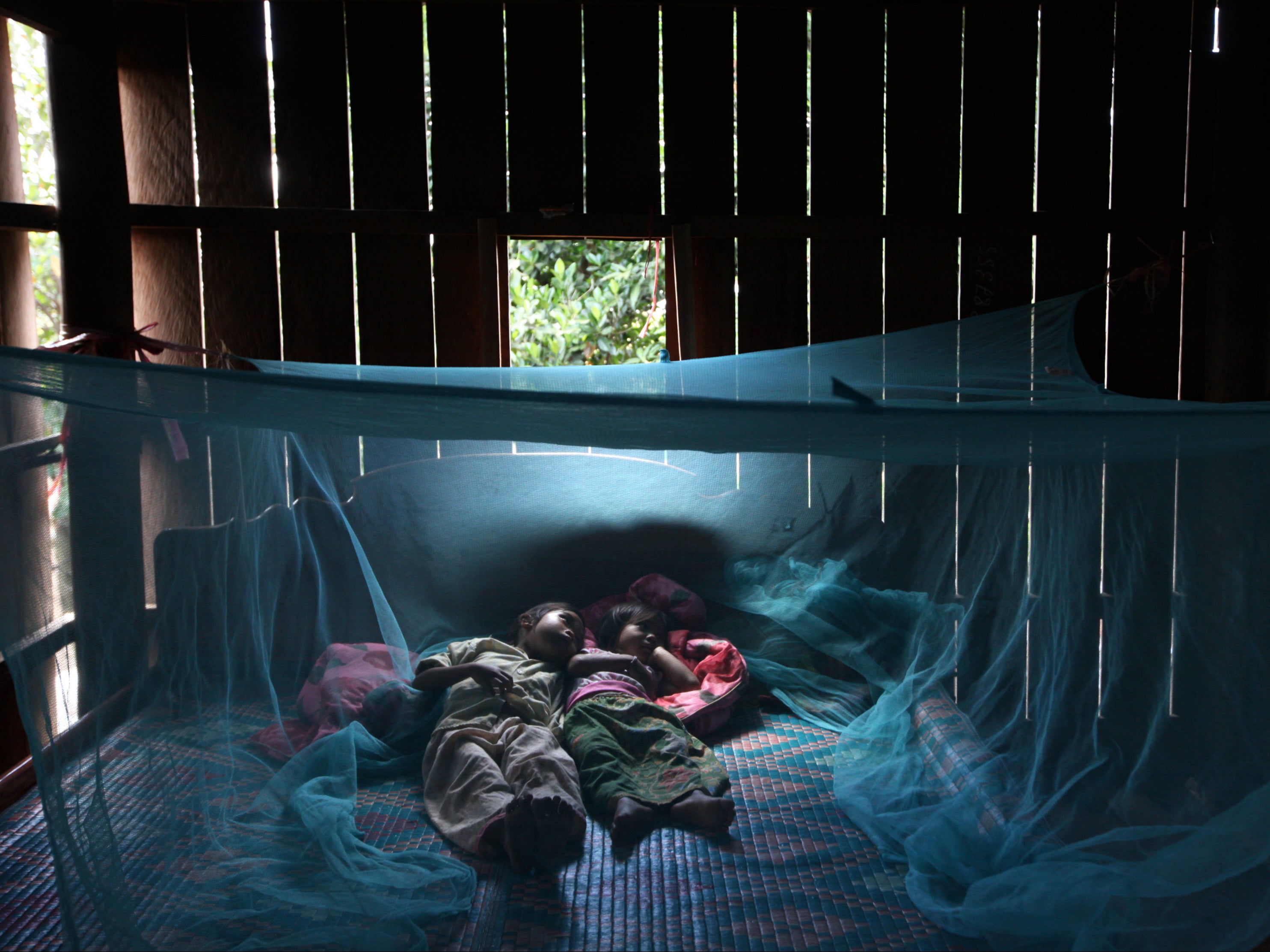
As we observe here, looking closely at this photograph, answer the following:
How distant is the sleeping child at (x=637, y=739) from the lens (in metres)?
1.62

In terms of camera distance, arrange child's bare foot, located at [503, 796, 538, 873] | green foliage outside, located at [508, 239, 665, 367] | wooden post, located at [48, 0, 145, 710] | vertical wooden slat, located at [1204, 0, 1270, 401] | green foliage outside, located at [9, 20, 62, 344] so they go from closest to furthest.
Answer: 1. child's bare foot, located at [503, 796, 538, 873]
2. wooden post, located at [48, 0, 145, 710]
3. vertical wooden slat, located at [1204, 0, 1270, 401]
4. green foliage outside, located at [9, 20, 62, 344]
5. green foliage outside, located at [508, 239, 665, 367]

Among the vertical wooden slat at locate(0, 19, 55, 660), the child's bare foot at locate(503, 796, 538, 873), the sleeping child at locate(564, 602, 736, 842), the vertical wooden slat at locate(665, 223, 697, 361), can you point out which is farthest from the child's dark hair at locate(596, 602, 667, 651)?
the vertical wooden slat at locate(0, 19, 55, 660)

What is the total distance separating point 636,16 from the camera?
8.35 ft

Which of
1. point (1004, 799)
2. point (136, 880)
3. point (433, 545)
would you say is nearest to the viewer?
point (136, 880)

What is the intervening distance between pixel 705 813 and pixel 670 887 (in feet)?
0.55

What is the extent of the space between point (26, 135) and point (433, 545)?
3698 millimetres

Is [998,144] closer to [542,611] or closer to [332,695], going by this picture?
[542,611]

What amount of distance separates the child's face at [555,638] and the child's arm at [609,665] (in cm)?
2

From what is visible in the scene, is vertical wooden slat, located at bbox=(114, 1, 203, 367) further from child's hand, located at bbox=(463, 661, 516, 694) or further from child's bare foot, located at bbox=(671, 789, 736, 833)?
child's bare foot, located at bbox=(671, 789, 736, 833)

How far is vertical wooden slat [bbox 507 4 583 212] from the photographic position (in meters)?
2.54

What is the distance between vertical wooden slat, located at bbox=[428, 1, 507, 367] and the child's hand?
1.05 meters

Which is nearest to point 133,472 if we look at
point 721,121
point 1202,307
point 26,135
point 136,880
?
point 136,880

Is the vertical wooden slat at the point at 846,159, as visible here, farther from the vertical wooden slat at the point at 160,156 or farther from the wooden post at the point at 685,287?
the vertical wooden slat at the point at 160,156

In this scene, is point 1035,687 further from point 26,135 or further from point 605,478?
point 26,135
